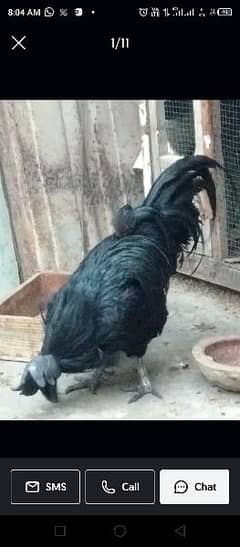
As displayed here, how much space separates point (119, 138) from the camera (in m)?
1.76

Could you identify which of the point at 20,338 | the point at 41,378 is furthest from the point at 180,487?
the point at 20,338

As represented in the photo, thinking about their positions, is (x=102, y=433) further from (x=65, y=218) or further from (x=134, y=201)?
(x=65, y=218)

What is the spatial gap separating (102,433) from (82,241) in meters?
1.01

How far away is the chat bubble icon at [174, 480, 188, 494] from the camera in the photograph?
883 millimetres

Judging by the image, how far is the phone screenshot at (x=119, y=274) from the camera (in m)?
0.85

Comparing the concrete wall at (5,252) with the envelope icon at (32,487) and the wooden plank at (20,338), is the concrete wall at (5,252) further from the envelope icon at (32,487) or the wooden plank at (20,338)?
the envelope icon at (32,487)

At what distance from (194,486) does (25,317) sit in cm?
86

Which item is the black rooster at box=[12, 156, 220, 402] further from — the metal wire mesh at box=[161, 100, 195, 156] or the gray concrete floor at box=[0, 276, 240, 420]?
the metal wire mesh at box=[161, 100, 195, 156]

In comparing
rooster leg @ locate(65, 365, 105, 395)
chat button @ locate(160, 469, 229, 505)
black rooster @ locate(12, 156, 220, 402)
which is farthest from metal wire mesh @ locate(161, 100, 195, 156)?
chat button @ locate(160, 469, 229, 505)

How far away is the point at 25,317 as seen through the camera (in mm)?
1681

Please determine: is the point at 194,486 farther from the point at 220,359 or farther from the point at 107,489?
the point at 220,359
